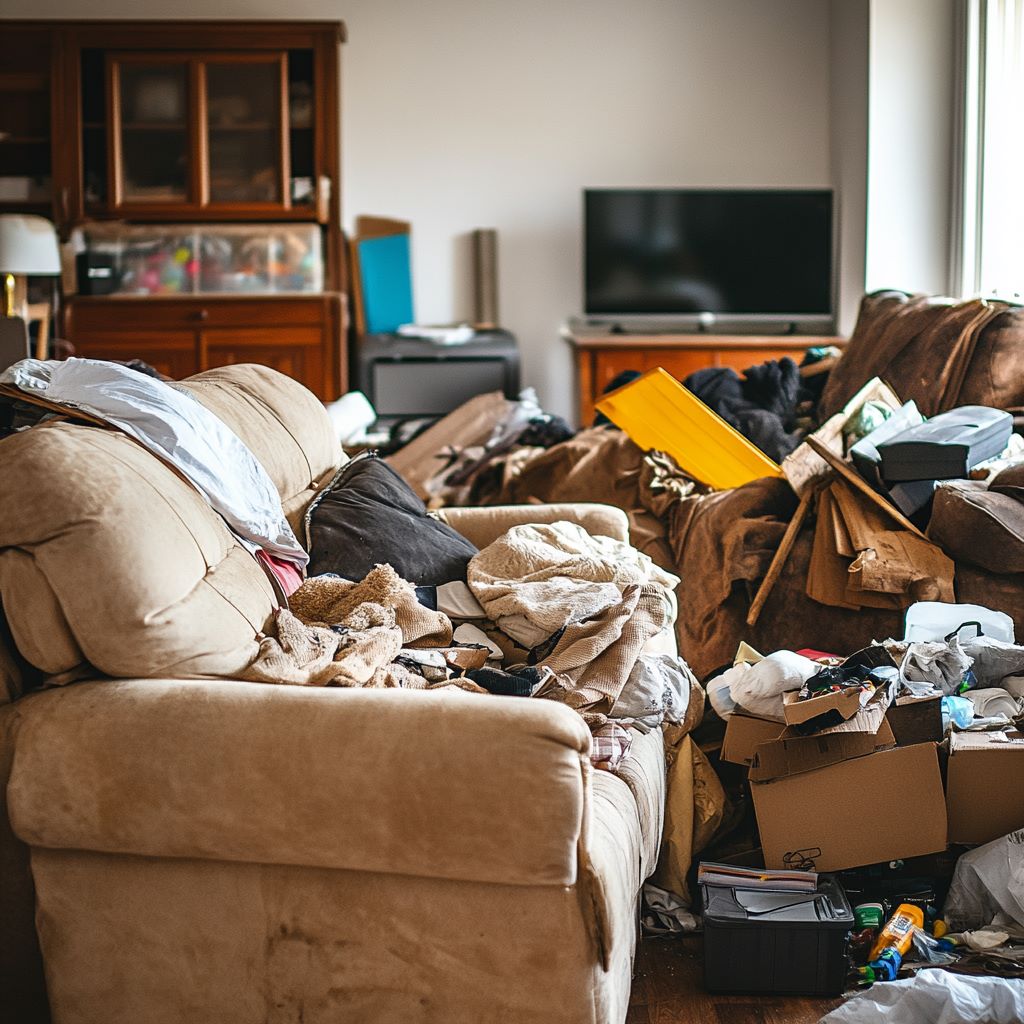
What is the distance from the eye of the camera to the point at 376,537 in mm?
2420

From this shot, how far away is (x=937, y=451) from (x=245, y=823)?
6.44 feet

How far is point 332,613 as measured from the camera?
6.91 ft

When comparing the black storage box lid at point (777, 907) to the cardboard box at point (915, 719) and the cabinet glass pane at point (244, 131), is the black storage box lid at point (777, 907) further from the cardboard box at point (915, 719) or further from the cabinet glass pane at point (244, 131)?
the cabinet glass pane at point (244, 131)

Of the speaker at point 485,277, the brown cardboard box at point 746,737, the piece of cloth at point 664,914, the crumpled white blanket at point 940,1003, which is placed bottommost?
the piece of cloth at point 664,914

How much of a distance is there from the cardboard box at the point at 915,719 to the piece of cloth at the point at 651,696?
0.40m

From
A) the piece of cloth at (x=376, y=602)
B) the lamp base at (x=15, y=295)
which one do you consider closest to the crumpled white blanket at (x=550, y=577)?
the piece of cloth at (x=376, y=602)

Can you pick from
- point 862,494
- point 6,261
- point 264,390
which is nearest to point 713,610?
point 862,494

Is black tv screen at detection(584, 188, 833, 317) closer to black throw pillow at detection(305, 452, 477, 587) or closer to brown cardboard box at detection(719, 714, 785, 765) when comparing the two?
black throw pillow at detection(305, 452, 477, 587)

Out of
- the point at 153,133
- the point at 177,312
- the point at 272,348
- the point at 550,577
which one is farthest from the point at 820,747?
the point at 153,133

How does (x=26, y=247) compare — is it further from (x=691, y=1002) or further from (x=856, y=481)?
(x=691, y=1002)

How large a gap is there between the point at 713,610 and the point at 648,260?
3429mm

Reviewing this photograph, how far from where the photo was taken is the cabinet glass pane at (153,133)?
19.4 feet

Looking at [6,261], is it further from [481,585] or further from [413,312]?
[481,585]

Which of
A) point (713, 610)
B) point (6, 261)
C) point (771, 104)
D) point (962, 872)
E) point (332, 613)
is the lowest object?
point (962, 872)
